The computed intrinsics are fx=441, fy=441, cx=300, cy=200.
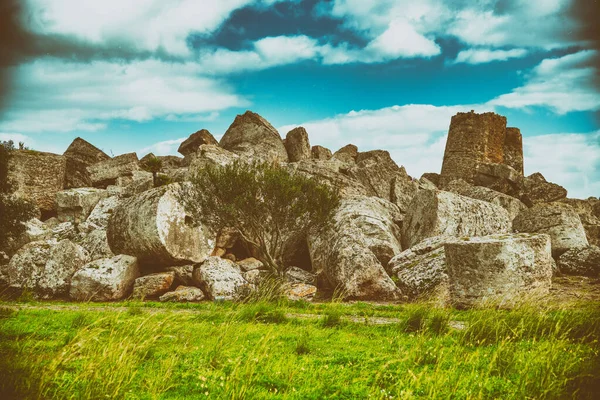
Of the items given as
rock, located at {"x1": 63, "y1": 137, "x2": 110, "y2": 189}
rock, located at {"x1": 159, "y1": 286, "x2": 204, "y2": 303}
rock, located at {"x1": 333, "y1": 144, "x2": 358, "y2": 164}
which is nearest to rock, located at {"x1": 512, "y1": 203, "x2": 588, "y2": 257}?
rock, located at {"x1": 159, "y1": 286, "x2": 204, "y2": 303}

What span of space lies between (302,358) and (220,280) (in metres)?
10.3

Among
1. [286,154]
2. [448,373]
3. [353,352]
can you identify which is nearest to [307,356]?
[353,352]

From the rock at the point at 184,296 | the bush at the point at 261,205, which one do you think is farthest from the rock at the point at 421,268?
the rock at the point at 184,296

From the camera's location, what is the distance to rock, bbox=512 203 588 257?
21250 mm

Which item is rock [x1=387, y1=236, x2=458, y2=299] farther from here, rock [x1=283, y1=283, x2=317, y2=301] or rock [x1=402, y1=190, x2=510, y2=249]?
rock [x1=283, y1=283, x2=317, y2=301]

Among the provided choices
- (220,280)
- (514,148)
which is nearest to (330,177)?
(220,280)

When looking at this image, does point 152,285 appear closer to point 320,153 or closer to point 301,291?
point 301,291

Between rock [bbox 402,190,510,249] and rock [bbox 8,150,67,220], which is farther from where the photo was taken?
rock [bbox 8,150,67,220]

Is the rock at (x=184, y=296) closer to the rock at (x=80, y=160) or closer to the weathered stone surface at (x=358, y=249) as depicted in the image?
the weathered stone surface at (x=358, y=249)

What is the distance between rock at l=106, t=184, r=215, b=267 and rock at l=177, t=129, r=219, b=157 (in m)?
19.2

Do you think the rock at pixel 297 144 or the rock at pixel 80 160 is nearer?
the rock at pixel 80 160

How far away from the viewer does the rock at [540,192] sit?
115 feet

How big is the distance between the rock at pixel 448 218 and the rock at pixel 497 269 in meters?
7.09

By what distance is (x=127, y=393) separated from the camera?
17.0ft
